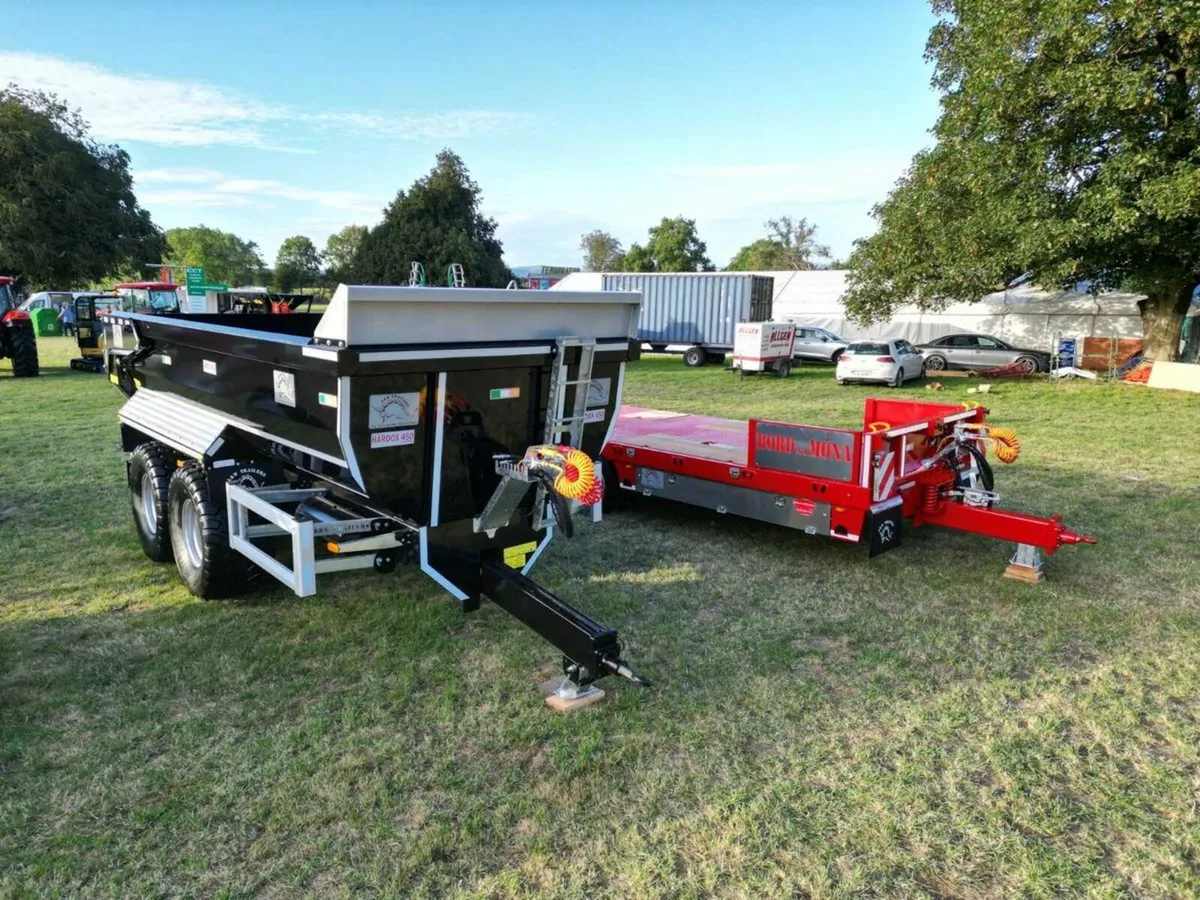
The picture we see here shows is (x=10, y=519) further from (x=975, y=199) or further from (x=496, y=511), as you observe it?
(x=975, y=199)

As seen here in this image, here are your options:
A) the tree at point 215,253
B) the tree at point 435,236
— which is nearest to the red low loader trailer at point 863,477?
the tree at point 435,236

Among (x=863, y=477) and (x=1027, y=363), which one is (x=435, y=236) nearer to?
(x=1027, y=363)

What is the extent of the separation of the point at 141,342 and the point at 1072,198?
53.8 ft

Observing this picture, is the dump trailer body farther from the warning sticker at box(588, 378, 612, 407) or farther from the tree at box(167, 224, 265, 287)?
the tree at box(167, 224, 265, 287)

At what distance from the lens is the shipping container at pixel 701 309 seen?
2370cm

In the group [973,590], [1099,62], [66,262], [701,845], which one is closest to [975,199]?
[1099,62]

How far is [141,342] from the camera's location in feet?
19.4

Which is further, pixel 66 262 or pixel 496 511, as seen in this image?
pixel 66 262

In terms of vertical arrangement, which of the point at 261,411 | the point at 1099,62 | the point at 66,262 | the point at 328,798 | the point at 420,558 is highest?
the point at 1099,62

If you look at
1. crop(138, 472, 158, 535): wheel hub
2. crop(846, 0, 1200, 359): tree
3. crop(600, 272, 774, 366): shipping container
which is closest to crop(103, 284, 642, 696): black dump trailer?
crop(138, 472, 158, 535): wheel hub

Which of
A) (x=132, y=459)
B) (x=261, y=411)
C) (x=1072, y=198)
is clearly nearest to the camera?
(x=261, y=411)

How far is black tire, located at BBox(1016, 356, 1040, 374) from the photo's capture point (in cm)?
2102

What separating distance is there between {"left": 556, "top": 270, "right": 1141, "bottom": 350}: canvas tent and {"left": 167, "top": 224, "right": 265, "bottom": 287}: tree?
81.5 m

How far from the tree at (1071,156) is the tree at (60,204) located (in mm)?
30814
